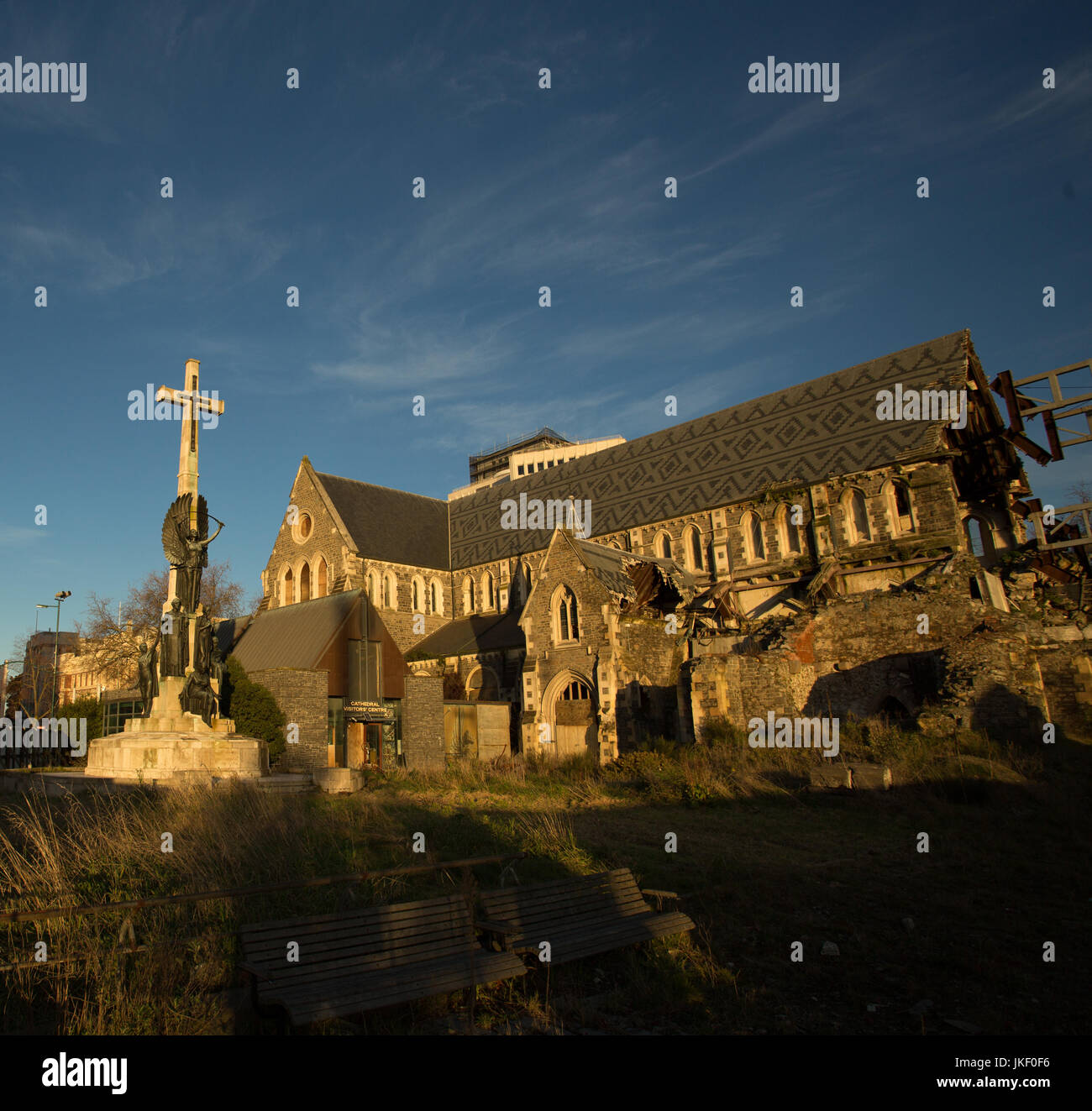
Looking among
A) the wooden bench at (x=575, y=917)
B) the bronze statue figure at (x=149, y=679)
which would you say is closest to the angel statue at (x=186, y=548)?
the bronze statue figure at (x=149, y=679)

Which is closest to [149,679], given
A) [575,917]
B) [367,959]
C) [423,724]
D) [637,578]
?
[423,724]

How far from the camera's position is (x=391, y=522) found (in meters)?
41.5

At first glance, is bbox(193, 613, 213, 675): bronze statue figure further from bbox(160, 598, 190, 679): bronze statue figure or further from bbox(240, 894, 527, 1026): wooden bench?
bbox(240, 894, 527, 1026): wooden bench

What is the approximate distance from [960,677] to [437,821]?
41.6 ft

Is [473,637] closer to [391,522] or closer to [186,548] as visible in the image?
[391,522]

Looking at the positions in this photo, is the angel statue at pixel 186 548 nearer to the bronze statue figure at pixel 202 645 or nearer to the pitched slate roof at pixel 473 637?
the bronze statue figure at pixel 202 645

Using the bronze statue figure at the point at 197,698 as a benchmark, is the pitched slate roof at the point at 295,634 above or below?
above

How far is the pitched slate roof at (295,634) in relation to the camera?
82.5 feet

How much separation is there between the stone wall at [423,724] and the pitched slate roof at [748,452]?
13048mm

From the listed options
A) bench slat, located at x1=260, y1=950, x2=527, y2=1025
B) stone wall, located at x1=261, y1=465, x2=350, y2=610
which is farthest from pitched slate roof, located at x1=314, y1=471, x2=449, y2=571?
bench slat, located at x1=260, y1=950, x2=527, y2=1025

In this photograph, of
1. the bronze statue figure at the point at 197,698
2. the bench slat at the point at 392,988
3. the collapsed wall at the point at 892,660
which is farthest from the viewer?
the collapsed wall at the point at 892,660

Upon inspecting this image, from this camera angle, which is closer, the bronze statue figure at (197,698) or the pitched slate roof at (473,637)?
the bronze statue figure at (197,698)

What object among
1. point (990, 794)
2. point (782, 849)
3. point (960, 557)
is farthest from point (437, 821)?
point (960, 557)
